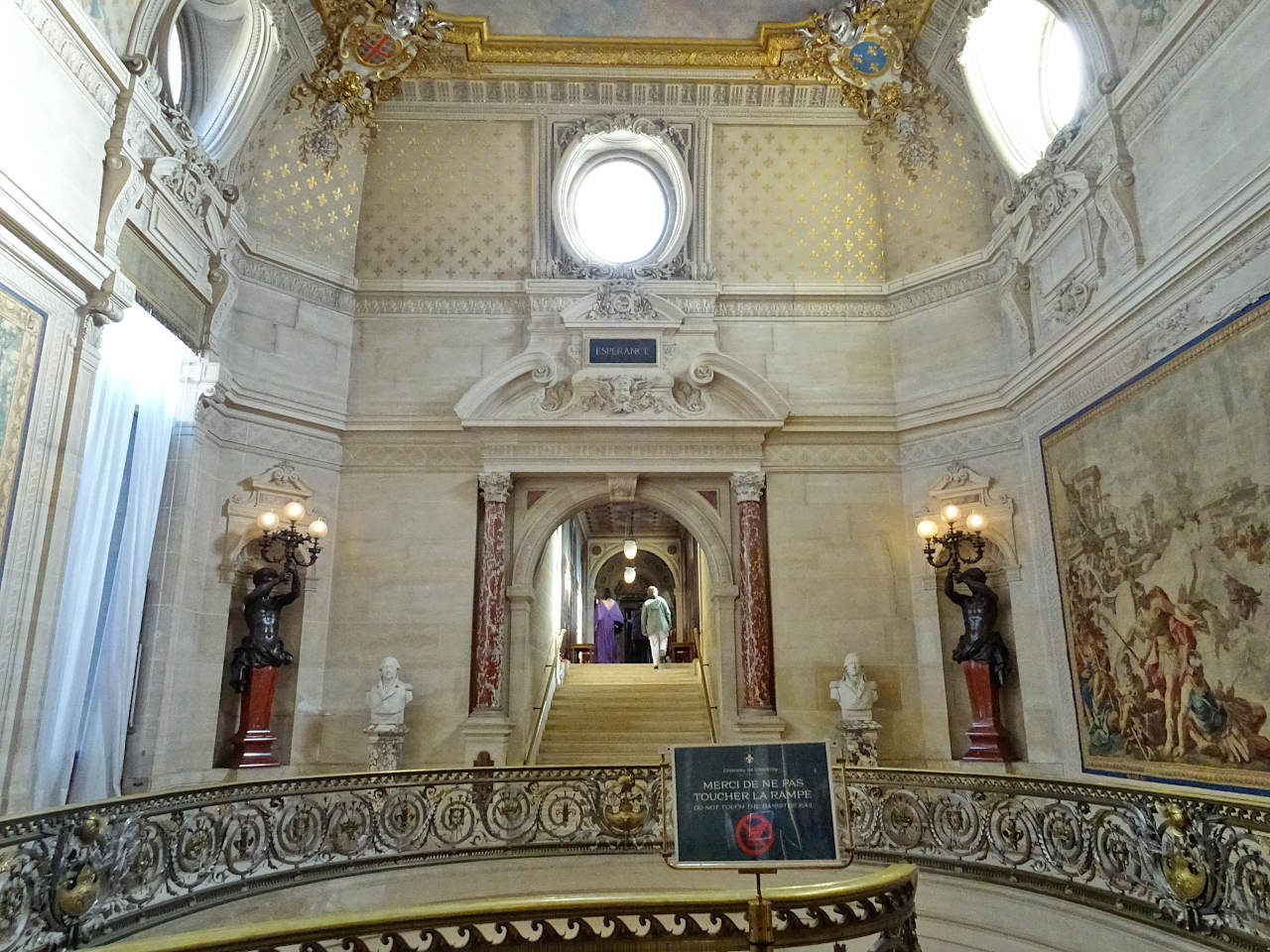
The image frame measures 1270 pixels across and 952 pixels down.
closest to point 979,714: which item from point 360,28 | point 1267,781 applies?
point 1267,781

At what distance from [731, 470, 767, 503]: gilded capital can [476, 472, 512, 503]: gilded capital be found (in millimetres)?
3262

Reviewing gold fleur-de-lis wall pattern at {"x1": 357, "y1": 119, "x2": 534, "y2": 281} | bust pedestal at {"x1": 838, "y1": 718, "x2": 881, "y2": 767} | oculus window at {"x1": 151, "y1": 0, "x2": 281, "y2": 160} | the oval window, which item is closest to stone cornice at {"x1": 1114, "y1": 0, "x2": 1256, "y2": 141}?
the oval window

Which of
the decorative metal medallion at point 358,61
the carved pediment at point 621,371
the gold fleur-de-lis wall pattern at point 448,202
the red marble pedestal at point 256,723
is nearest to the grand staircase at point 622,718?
the red marble pedestal at point 256,723

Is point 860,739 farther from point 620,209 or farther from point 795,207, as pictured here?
point 620,209

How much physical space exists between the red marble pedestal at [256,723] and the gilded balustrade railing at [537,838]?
151 inches

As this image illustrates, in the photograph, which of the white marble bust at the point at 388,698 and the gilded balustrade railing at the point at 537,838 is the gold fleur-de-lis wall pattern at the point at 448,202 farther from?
the gilded balustrade railing at the point at 537,838

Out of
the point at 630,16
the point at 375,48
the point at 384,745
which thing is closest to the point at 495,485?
the point at 384,745

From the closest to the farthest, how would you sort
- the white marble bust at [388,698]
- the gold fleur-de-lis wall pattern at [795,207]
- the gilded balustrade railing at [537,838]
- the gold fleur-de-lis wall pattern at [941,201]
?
the gilded balustrade railing at [537,838]
the white marble bust at [388,698]
the gold fleur-de-lis wall pattern at [941,201]
the gold fleur-de-lis wall pattern at [795,207]

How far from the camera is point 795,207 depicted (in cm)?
1333

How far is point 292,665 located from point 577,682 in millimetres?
5754

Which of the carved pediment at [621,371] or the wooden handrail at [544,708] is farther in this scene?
the carved pediment at [621,371]

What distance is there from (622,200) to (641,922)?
11806 millimetres

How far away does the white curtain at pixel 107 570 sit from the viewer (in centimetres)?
731

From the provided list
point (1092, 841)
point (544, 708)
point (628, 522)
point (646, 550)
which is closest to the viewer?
point (1092, 841)
